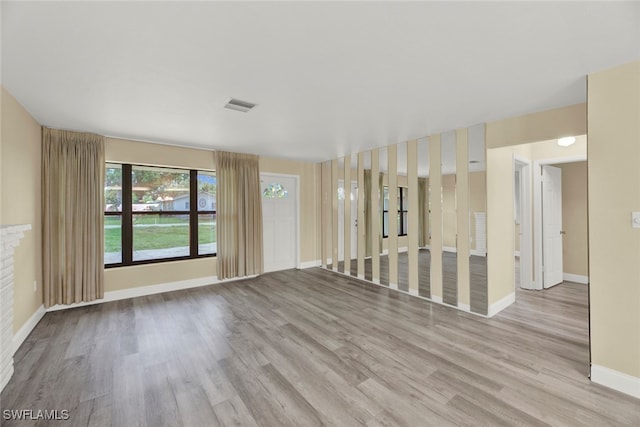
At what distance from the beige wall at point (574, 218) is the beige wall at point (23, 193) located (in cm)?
763

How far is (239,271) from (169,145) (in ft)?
8.23

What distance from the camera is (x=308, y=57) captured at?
6.13 ft

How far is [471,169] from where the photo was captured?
11.1ft

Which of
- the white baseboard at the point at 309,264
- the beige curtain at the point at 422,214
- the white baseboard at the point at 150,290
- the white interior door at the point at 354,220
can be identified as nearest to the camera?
the white baseboard at the point at 150,290

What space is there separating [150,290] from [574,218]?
7.38m

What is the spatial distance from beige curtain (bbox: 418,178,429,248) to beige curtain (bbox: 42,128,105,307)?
4665 mm

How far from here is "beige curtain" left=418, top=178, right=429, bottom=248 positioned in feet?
13.0

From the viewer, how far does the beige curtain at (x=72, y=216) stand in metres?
3.41

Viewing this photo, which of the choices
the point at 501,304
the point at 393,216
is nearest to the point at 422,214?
the point at 393,216

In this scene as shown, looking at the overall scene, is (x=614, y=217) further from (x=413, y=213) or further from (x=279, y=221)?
(x=279, y=221)

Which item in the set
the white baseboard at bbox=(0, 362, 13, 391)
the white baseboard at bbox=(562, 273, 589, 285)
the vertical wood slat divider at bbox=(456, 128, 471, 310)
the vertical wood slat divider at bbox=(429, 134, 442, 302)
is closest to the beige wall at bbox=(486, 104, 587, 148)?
the vertical wood slat divider at bbox=(456, 128, 471, 310)

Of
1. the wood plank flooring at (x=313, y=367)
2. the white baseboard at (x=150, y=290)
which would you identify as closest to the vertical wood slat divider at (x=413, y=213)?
the wood plank flooring at (x=313, y=367)

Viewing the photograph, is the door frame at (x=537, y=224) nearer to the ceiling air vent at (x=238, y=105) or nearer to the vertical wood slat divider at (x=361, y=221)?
the vertical wood slat divider at (x=361, y=221)

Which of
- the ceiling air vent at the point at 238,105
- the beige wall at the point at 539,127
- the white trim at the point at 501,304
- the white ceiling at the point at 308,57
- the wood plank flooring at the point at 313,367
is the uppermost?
the ceiling air vent at the point at 238,105
